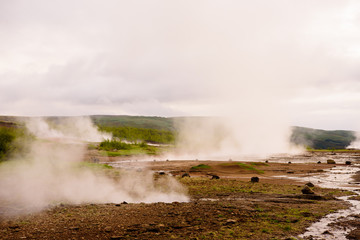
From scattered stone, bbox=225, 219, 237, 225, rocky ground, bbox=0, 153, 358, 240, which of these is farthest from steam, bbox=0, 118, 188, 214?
scattered stone, bbox=225, 219, 237, 225

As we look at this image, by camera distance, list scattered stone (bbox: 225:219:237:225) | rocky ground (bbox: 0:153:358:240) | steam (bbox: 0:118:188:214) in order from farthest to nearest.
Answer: steam (bbox: 0:118:188:214) → scattered stone (bbox: 225:219:237:225) → rocky ground (bbox: 0:153:358:240)

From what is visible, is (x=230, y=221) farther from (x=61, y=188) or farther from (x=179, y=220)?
(x=61, y=188)

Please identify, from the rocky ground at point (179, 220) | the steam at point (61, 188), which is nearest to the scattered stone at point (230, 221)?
the rocky ground at point (179, 220)

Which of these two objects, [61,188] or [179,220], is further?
[61,188]

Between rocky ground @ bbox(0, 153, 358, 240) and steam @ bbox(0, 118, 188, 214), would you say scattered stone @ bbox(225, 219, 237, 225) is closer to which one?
rocky ground @ bbox(0, 153, 358, 240)

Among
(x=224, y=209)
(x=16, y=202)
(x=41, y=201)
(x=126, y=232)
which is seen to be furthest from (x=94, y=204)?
(x=224, y=209)

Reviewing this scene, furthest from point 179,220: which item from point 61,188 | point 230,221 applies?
point 61,188

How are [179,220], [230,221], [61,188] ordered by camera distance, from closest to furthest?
[230,221] < [179,220] < [61,188]

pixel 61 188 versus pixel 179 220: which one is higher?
pixel 179 220

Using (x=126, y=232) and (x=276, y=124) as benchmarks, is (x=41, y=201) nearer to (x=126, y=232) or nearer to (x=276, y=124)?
(x=126, y=232)

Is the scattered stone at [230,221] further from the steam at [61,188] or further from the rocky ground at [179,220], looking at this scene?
the steam at [61,188]

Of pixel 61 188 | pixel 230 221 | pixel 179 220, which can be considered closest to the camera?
pixel 230 221

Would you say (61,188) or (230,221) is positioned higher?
(230,221)

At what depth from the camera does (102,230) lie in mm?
9422
